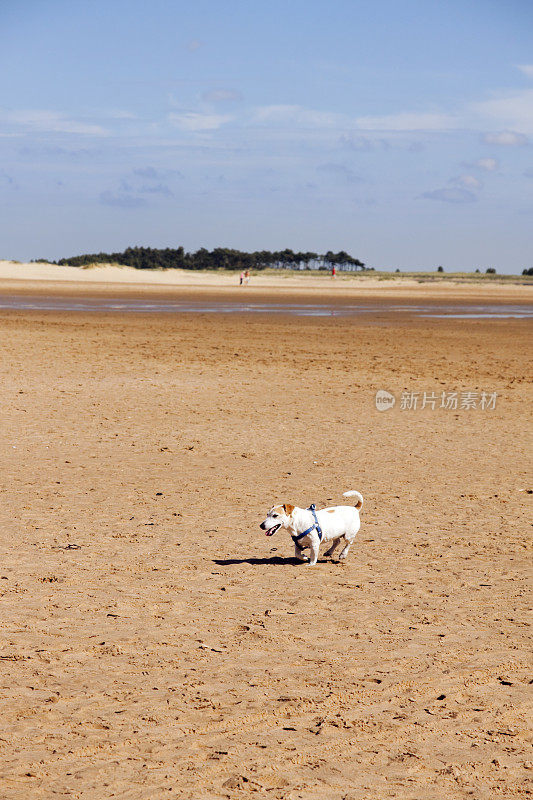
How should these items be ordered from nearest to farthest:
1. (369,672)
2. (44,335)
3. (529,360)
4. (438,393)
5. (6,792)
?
(6,792) → (369,672) → (438,393) → (529,360) → (44,335)

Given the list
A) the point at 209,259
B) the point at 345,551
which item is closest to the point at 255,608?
the point at 345,551

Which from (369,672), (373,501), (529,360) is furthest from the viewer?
(529,360)

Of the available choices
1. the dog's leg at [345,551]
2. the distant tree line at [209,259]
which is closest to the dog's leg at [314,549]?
the dog's leg at [345,551]

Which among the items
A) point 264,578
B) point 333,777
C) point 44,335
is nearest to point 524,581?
point 264,578

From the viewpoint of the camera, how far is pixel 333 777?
15.2 feet

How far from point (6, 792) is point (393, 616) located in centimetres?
322

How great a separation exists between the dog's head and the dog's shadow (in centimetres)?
57

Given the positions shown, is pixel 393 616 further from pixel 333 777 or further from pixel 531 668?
pixel 333 777

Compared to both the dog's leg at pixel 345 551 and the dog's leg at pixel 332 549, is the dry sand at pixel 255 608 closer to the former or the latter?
the dog's leg at pixel 345 551

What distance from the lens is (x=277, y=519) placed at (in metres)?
7.70

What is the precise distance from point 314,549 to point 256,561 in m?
0.53

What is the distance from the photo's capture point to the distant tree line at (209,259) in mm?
154750

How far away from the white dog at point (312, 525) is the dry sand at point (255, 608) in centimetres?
A: 21

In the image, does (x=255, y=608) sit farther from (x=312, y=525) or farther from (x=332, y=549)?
(x=332, y=549)
